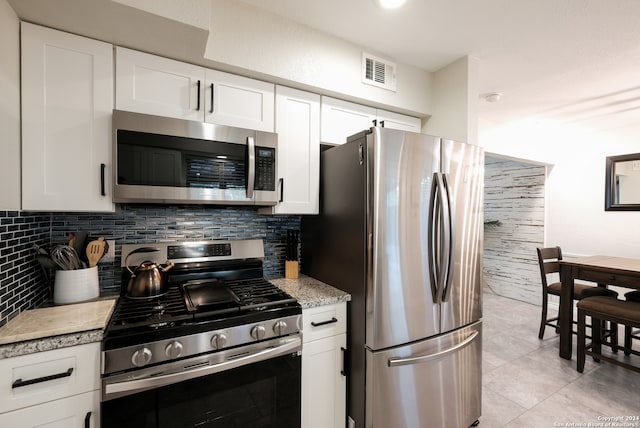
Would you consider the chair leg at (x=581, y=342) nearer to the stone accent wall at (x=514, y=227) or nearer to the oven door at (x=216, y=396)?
the stone accent wall at (x=514, y=227)

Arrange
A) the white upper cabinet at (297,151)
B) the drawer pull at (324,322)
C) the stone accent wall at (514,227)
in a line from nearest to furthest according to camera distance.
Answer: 1. the drawer pull at (324,322)
2. the white upper cabinet at (297,151)
3. the stone accent wall at (514,227)

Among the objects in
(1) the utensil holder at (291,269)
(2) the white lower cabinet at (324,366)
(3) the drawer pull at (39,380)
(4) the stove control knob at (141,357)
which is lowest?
(2) the white lower cabinet at (324,366)

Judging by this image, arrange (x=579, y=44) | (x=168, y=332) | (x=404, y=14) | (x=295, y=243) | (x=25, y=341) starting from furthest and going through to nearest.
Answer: (x=295, y=243), (x=579, y=44), (x=404, y=14), (x=168, y=332), (x=25, y=341)

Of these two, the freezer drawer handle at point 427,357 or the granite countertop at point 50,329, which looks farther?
the freezer drawer handle at point 427,357

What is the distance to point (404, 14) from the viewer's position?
173cm

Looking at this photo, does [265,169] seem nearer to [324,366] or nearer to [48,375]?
[324,366]

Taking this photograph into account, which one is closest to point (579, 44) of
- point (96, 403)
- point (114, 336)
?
point (114, 336)

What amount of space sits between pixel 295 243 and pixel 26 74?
165cm

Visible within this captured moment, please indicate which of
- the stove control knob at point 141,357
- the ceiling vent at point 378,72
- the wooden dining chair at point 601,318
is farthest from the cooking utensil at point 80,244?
the wooden dining chair at point 601,318

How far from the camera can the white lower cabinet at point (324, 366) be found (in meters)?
1.58

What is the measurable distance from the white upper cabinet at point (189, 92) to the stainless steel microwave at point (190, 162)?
7 cm

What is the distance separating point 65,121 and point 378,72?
75.9 inches

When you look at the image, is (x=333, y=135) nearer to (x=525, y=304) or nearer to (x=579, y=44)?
(x=579, y=44)

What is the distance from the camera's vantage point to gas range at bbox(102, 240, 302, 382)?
3.81 ft
